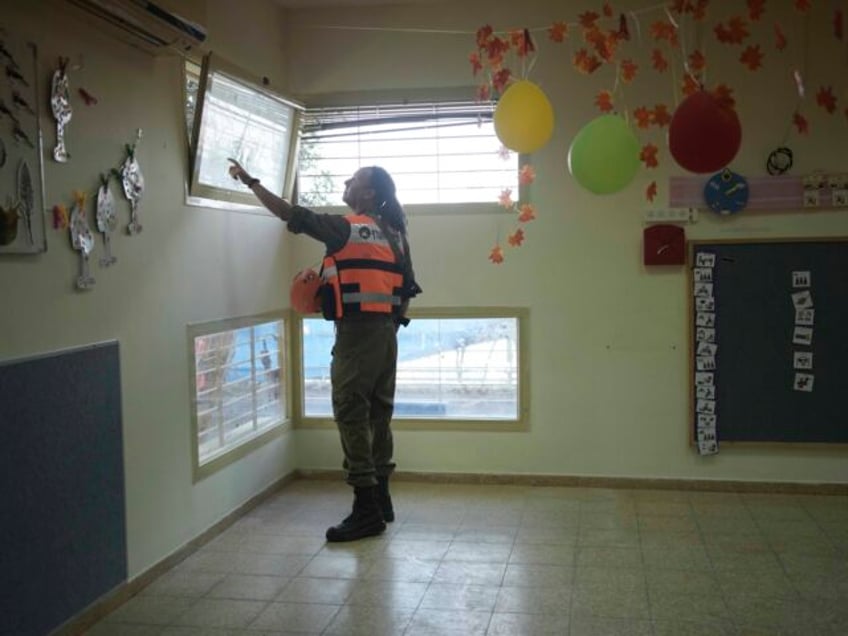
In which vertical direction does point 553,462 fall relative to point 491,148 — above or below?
below

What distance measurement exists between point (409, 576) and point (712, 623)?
3.88 feet

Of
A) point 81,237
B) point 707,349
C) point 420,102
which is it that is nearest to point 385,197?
point 420,102

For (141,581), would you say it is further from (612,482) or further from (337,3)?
(337,3)

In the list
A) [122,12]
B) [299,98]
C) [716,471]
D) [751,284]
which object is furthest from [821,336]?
[122,12]

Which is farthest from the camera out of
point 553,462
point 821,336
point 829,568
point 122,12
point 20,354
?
point 553,462

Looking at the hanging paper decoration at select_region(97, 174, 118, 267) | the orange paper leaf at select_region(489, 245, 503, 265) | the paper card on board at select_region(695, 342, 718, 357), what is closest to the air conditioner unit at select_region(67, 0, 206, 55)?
the hanging paper decoration at select_region(97, 174, 118, 267)

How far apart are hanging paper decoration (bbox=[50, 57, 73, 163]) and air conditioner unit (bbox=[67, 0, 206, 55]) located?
0.22 meters

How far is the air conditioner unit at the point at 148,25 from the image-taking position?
283 centimetres

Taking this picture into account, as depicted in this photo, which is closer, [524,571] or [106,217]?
[106,217]

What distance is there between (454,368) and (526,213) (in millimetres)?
1026

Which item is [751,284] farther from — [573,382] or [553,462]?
[553,462]

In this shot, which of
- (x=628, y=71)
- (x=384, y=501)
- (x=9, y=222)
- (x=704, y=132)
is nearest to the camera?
(x=9, y=222)

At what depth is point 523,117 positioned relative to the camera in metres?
3.69

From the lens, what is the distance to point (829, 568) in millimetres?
3463
